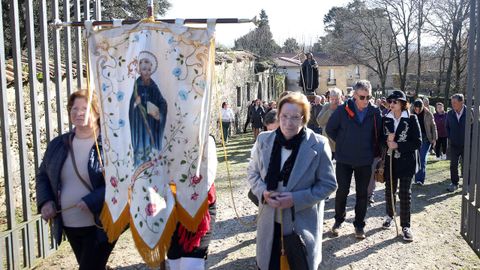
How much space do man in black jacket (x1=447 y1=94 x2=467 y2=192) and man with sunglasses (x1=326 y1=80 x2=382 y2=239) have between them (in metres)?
3.75

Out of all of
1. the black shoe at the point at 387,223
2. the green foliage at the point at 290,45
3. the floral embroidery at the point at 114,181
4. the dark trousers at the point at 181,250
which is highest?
the green foliage at the point at 290,45

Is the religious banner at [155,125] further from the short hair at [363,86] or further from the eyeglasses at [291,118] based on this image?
the short hair at [363,86]

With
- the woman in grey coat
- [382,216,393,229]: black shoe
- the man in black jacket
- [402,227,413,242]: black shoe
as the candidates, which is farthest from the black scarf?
the man in black jacket

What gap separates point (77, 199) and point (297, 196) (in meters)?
1.69

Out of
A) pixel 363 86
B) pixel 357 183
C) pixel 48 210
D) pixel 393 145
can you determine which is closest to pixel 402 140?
pixel 393 145

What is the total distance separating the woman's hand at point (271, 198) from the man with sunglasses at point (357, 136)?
257cm

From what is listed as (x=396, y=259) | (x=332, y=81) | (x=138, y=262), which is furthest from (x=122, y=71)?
(x=332, y=81)

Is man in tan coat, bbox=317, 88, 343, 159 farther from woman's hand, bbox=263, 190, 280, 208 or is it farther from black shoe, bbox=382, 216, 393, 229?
woman's hand, bbox=263, 190, 280, 208

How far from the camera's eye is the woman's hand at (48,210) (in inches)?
137

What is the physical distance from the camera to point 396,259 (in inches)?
→ 217

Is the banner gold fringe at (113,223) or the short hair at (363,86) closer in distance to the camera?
the banner gold fringe at (113,223)

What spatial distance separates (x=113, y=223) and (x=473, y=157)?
413 centimetres

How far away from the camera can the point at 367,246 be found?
594 centimetres

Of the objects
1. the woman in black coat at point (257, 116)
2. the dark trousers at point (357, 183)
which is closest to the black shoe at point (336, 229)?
the dark trousers at point (357, 183)
